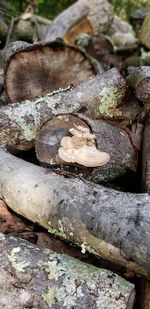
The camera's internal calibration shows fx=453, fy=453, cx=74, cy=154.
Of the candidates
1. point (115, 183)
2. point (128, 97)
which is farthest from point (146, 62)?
point (115, 183)

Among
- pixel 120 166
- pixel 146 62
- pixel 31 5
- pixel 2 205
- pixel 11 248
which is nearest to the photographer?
pixel 11 248

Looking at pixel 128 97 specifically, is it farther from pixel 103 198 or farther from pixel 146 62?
pixel 146 62

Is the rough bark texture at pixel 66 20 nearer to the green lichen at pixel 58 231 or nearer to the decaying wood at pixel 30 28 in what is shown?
the decaying wood at pixel 30 28

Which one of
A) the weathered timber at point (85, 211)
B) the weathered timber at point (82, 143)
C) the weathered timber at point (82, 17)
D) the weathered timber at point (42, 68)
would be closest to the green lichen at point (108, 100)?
the weathered timber at point (82, 143)

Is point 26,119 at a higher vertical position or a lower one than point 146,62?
higher

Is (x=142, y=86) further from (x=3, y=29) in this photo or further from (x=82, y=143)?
(x=3, y=29)

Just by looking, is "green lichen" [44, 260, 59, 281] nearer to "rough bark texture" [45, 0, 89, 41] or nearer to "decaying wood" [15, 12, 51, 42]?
"rough bark texture" [45, 0, 89, 41]

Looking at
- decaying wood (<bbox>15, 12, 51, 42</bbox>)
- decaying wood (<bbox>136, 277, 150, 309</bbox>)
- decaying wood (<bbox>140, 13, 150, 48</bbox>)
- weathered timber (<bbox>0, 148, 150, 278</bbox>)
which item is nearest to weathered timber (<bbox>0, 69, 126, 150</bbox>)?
weathered timber (<bbox>0, 148, 150, 278</bbox>)
